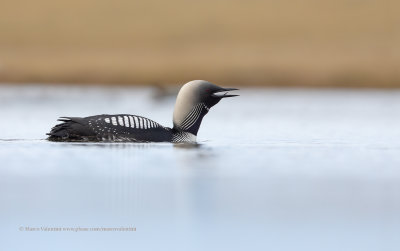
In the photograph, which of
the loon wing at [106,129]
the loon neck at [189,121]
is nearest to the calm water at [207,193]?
the loon wing at [106,129]

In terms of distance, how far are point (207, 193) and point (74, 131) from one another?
3.13 m

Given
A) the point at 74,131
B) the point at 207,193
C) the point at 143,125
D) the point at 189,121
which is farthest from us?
the point at 189,121

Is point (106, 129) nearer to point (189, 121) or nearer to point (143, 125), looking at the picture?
point (143, 125)

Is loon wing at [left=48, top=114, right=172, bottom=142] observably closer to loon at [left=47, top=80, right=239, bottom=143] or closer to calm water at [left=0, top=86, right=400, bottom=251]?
loon at [left=47, top=80, right=239, bottom=143]

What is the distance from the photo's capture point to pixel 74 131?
31.2ft

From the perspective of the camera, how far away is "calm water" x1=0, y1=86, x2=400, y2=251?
17.8ft

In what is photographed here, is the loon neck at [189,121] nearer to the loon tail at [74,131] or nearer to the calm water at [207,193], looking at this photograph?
the calm water at [207,193]

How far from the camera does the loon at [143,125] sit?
9547 millimetres

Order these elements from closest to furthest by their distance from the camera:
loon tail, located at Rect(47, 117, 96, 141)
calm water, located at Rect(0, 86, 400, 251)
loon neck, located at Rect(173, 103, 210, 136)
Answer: calm water, located at Rect(0, 86, 400, 251), loon tail, located at Rect(47, 117, 96, 141), loon neck, located at Rect(173, 103, 210, 136)

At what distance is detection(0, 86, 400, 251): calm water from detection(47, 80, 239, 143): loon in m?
0.14

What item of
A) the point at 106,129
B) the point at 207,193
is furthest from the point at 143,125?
the point at 207,193

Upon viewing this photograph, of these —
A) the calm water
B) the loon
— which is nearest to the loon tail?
the loon

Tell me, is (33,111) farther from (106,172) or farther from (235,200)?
(235,200)

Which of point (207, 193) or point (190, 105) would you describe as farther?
point (190, 105)
